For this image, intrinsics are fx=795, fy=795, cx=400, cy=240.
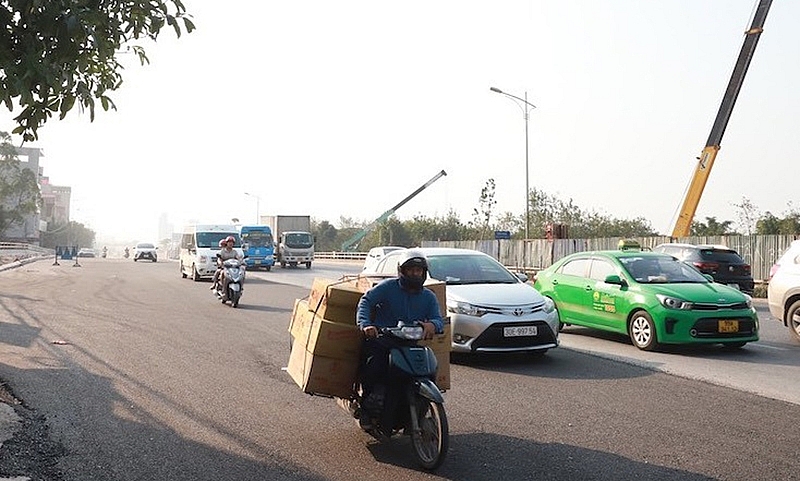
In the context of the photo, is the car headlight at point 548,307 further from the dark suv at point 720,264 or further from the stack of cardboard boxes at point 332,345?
the dark suv at point 720,264

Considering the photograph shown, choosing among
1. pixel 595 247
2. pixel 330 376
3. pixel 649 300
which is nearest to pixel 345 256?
pixel 595 247

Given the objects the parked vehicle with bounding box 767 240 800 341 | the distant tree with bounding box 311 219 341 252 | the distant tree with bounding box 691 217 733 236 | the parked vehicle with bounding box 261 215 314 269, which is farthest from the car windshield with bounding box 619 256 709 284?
the distant tree with bounding box 311 219 341 252

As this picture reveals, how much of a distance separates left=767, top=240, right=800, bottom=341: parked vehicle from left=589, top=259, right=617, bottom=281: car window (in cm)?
264

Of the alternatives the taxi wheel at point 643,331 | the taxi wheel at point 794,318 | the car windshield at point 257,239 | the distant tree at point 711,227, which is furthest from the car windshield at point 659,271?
the distant tree at point 711,227

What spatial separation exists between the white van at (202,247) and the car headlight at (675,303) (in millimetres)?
21063

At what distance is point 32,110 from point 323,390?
2.96 m

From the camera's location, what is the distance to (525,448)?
612 cm

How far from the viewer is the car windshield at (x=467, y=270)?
11188 mm

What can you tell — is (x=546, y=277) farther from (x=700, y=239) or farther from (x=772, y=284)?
(x=700, y=239)

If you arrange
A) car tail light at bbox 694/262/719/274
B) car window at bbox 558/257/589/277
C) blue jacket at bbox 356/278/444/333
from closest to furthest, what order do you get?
blue jacket at bbox 356/278/444/333
car window at bbox 558/257/589/277
car tail light at bbox 694/262/719/274

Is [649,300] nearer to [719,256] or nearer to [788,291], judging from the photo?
[788,291]

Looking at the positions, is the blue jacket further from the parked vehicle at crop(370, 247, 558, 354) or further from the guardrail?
the guardrail

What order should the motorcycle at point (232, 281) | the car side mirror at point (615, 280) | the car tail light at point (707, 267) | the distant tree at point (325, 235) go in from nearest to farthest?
the car side mirror at point (615, 280)
the motorcycle at point (232, 281)
the car tail light at point (707, 267)
the distant tree at point (325, 235)

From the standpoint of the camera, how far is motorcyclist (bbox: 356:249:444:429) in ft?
19.5
